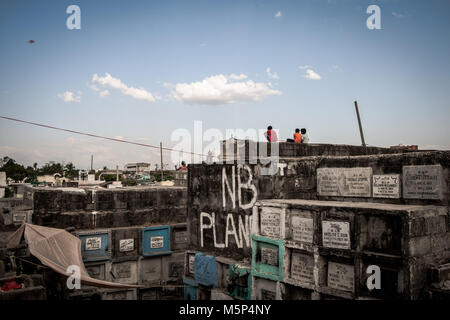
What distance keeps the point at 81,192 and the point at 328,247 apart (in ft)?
28.8

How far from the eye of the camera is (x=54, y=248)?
9.03 metres

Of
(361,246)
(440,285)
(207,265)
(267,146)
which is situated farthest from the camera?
(267,146)

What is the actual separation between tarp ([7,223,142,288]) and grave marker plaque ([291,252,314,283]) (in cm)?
408

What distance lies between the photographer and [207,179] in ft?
29.1

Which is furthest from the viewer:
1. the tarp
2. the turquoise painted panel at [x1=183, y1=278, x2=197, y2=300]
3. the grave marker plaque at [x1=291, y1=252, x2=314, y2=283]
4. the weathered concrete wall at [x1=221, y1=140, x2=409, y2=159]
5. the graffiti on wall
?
the weathered concrete wall at [x1=221, y1=140, x2=409, y2=159]

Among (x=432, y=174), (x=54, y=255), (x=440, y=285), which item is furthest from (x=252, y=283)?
(x=54, y=255)

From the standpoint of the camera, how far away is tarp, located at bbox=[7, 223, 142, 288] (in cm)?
827

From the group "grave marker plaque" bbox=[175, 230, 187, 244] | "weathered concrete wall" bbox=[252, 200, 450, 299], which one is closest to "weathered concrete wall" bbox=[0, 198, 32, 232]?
"grave marker plaque" bbox=[175, 230, 187, 244]

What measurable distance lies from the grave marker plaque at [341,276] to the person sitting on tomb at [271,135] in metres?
4.92

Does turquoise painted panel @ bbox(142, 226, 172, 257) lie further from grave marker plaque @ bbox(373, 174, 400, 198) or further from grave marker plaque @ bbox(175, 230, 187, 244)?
grave marker plaque @ bbox(373, 174, 400, 198)

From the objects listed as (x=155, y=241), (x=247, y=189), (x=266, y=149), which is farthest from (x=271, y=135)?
(x=155, y=241)

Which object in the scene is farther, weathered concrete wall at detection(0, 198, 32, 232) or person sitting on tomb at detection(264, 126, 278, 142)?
weathered concrete wall at detection(0, 198, 32, 232)

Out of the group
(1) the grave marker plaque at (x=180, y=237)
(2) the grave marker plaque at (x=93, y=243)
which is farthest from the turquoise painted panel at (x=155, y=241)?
(2) the grave marker plaque at (x=93, y=243)
